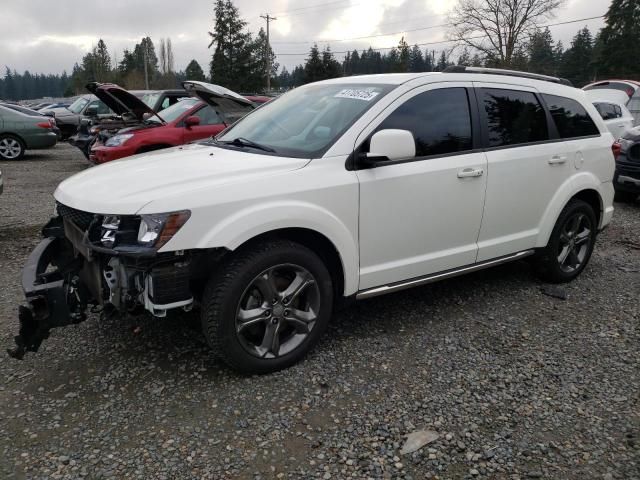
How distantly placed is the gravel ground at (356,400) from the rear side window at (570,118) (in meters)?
1.54

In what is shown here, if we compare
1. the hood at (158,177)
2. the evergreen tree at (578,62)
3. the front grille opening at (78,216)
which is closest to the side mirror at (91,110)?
the hood at (158,177)

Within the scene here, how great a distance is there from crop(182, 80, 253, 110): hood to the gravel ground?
11.5 feet

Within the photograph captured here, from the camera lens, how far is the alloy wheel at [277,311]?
3.08 metres

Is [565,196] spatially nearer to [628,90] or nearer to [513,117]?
[513,117]

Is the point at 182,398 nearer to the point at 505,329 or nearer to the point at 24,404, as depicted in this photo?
the point at 24,404

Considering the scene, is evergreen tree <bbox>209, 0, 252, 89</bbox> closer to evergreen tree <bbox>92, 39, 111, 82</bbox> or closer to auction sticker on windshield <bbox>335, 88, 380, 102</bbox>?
evergreen tree <bbox>92, 39, 111, 82</bbox>

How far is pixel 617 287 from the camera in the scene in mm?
4902

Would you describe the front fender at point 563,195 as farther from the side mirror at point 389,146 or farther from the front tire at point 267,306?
the front tire at point 267,306

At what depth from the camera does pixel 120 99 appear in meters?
8.91

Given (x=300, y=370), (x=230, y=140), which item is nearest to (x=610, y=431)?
(x=300, y=370)

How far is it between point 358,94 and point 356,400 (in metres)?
2.07

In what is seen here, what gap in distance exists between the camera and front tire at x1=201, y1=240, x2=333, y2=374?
2.95 m

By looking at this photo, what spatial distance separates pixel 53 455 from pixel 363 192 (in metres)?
2.20

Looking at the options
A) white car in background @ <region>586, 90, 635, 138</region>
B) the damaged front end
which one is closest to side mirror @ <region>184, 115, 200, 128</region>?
the damaged front end
